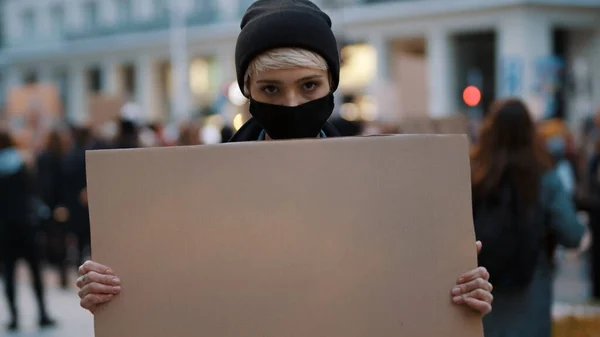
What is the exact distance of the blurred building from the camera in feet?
88.6

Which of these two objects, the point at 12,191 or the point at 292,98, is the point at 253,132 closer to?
the point at 292,98

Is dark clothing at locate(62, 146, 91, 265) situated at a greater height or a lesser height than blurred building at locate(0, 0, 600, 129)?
lesser

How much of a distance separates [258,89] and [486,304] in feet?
2.49

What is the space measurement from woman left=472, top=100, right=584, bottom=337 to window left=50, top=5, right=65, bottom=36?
44472 millimetres

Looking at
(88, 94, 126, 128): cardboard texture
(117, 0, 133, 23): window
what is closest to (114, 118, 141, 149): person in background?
(88, 94, 126, 128): cardboard texture

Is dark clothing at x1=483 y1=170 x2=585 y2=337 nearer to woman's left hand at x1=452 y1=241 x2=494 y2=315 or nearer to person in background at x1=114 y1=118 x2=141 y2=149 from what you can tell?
woman's left hand at x1=452 y1=241 x2=494 y2=315

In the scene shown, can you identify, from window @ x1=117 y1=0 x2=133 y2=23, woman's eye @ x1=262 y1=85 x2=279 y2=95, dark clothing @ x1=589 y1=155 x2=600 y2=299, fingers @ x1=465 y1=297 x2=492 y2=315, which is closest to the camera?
fingers @ x1=465 y1=297 x2=492 y2=315

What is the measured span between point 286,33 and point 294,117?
21 cm

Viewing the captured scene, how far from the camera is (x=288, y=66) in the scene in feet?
7.00

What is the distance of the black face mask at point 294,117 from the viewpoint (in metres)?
2.21

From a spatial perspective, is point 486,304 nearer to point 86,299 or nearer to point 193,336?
point 193,336

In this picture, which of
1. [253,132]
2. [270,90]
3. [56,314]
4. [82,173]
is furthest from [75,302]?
[270,90]

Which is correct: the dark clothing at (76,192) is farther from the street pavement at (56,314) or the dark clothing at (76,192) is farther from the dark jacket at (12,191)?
the dark jacket at (12,191)

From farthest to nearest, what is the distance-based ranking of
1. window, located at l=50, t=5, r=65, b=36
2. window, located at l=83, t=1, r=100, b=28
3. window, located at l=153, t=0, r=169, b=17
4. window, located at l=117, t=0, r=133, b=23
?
window, located at l=50, t=5, r=65, b=36 → window, located at l=83, t=1, r=100, b=28 → window, located at l=117, t=0, r=133, b=23 → window, located at l=153, t=0, r=169, b=17
